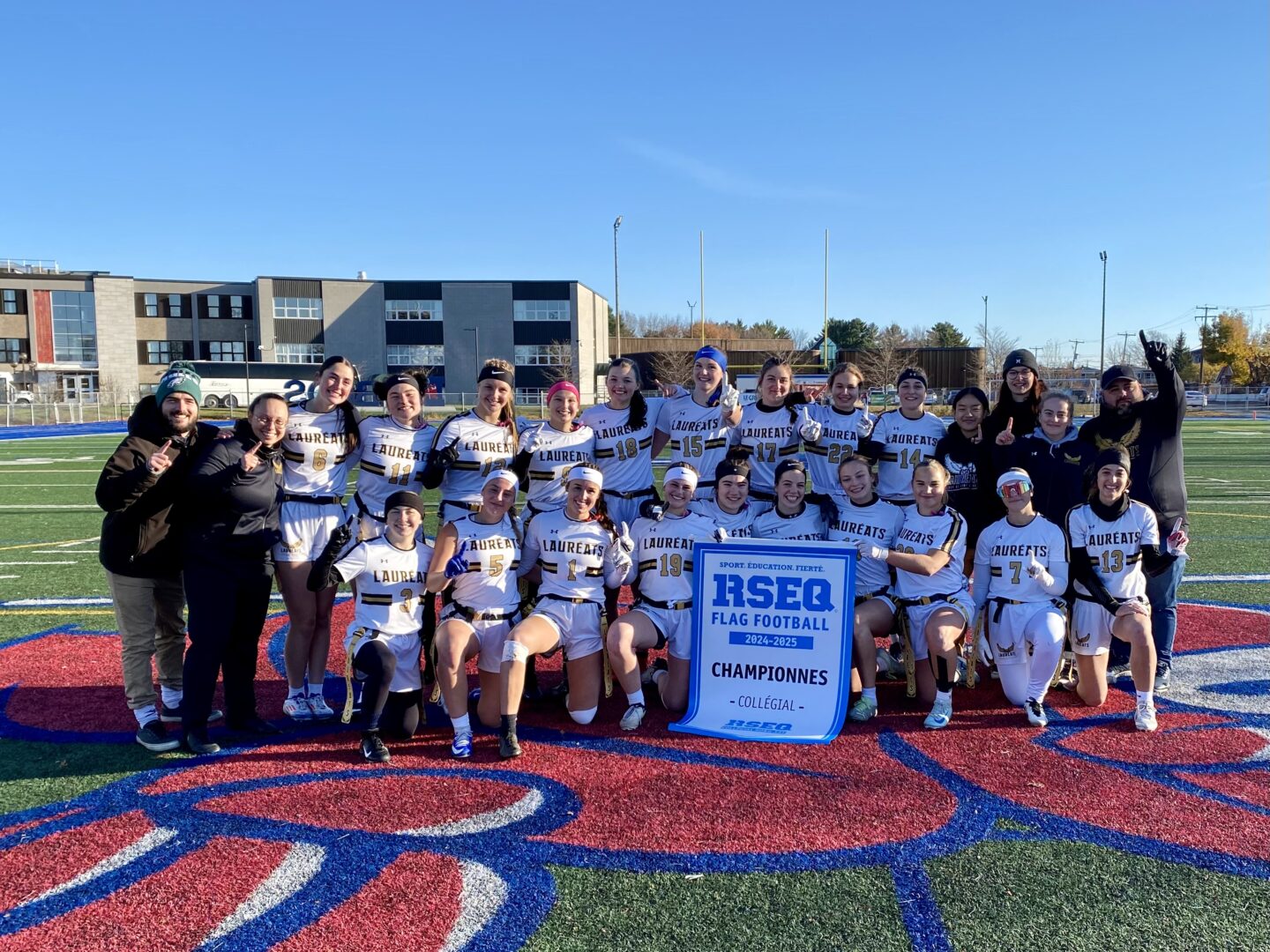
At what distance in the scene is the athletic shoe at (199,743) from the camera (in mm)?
4312

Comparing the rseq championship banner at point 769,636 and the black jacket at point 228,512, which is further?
the rseq championship banner at point 769,636

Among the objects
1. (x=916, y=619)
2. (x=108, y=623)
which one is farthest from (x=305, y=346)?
(x=916, y=619)

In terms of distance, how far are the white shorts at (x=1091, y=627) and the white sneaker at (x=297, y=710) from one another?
14.3 ft

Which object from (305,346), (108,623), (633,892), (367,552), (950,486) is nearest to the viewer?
(633,892)

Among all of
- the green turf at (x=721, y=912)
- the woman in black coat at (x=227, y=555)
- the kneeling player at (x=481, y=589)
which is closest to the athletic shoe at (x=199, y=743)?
the woman in black coat at (x=227, y=555)

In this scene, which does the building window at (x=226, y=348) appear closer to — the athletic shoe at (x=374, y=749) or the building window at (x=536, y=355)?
the building window at (x=536, y=355)

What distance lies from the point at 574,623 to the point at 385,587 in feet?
3.35

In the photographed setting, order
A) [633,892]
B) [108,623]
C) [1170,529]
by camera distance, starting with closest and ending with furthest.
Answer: [633,892] < [1170,529] < [108,623]

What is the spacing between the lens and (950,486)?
5.76 meters

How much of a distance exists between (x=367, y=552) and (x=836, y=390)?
3255mm

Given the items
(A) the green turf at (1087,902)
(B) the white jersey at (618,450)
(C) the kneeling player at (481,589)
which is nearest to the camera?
(A) the green turf at (1087,902)

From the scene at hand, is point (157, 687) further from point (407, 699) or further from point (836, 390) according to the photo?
point (836, 390)

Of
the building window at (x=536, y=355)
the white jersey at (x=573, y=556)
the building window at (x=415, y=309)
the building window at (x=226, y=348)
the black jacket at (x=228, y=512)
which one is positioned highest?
the building window at (x=415, y=309)

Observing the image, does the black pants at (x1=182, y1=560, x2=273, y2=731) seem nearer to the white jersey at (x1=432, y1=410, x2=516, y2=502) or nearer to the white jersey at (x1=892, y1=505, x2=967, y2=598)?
the white jersey at (x1=432, y1=410, x2=516, y2=502)
